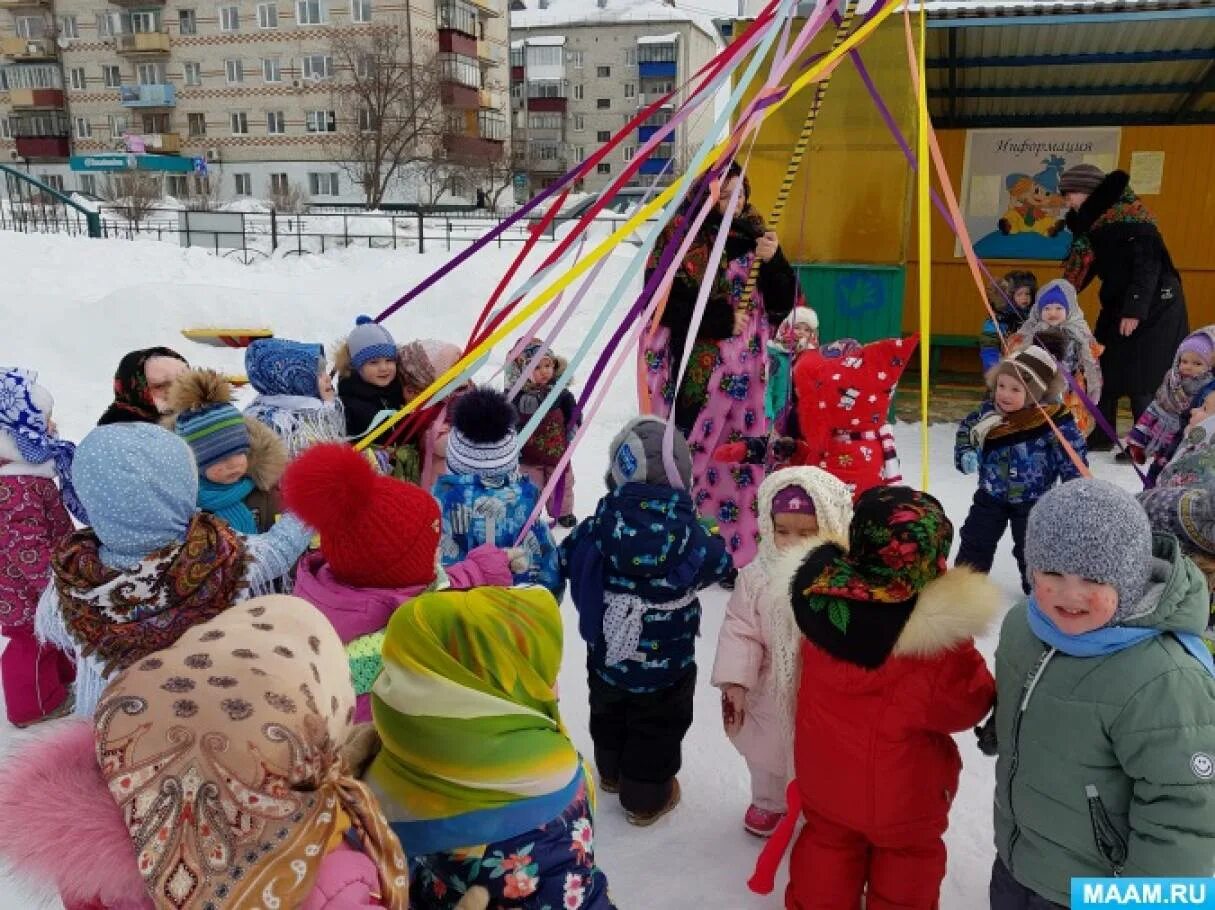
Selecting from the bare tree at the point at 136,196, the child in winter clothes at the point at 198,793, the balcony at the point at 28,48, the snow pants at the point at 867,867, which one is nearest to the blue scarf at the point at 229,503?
the child in winter clothes at the point at 198,793

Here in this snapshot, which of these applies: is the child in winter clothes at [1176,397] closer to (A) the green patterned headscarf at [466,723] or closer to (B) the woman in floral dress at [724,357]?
(B) the woman in floral dress at [724,357]

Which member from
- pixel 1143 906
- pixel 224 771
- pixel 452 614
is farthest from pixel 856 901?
pixel 224 771

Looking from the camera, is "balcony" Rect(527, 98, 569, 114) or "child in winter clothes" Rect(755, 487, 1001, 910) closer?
"child in winter clothes" Rect(755, 487, 1001, 910)

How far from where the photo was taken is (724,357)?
423cm

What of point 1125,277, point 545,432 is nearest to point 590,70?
point 1125,277

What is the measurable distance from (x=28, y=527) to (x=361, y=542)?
1.85 metres

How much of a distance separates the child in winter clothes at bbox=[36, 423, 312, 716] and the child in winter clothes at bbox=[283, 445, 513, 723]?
9.1 inches

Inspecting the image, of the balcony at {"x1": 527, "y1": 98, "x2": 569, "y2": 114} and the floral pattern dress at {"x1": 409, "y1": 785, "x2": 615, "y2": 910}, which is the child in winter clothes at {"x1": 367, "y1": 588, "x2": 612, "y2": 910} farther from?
the balcony at {"x1": 527, "y1": 98, "x2": 569, "y2": 114}

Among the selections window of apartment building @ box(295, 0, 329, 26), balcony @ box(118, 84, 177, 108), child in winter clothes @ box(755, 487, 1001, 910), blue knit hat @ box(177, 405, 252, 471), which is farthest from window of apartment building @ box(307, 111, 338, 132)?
child in winter clothes @ box(755, 487, 1001, 910)

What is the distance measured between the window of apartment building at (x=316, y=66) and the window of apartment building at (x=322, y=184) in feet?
12.8

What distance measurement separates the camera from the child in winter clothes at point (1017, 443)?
12.8 feet

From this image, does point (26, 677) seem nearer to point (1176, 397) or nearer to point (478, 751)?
point (478, 751)

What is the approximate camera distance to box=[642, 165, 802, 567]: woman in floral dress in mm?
4070

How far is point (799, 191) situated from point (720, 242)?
4585 millimetres
